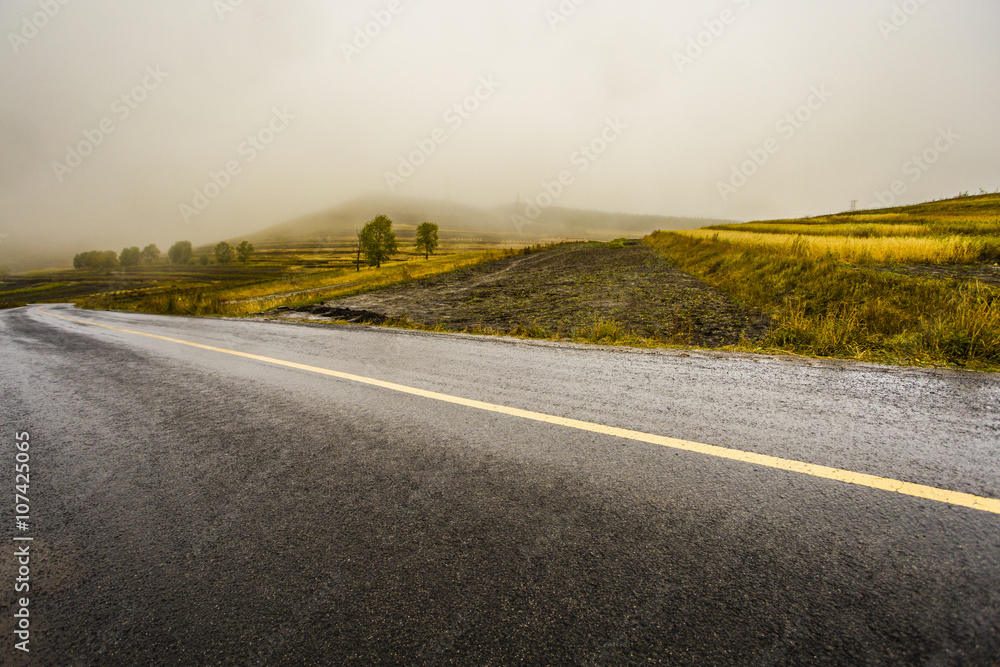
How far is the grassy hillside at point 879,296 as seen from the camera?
16.0ft

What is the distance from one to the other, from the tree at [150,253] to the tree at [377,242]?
144 metres

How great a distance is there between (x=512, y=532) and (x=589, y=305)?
33.4 ft

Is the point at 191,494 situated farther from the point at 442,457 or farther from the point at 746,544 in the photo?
the point at 746,544

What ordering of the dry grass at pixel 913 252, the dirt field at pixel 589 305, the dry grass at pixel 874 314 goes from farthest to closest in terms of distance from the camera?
the dry grass at pixel 913 252 < the dirt field at pixel 589 305 < the dry grass at pixel 874 314

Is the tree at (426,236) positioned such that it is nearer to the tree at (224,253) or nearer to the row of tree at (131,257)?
the tree at (224,253)

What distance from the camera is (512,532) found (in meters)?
1.86

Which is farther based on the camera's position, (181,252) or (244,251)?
(181,252)

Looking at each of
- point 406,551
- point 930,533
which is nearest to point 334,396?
point 406,551

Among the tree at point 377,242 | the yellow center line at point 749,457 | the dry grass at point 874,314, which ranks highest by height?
the tree at point 377,242

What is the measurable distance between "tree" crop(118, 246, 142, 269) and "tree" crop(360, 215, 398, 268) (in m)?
144

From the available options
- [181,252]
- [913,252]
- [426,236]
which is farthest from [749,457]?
[181,252]

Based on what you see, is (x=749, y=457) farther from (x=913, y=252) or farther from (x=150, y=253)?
(x=150, y=253)

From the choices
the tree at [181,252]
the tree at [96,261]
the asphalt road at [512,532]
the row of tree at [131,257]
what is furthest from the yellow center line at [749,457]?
the tree at [96,261]

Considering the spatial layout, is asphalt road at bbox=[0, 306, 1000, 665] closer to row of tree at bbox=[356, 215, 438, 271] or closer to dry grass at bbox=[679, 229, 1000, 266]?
dry grass at bbox=[679, 229, 1000, 266]
